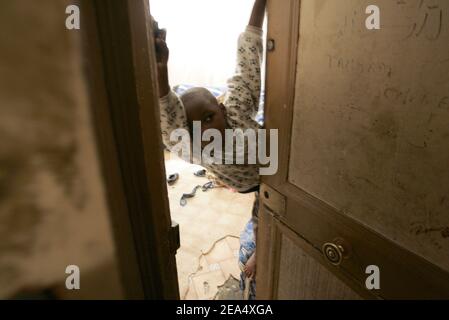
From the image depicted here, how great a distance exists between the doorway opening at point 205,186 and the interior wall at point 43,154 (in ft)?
3.27

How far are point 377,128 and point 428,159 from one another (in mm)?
109

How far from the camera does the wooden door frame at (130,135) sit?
0.35m

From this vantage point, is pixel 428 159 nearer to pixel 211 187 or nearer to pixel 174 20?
pixel 211 187

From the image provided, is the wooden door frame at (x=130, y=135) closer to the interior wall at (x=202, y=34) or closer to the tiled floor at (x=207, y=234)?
the tiled floor at (x=207, y=234)

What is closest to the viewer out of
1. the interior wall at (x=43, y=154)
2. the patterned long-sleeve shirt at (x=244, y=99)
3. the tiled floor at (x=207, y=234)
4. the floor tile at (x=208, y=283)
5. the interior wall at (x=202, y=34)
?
the interior wall at (x=43, y=154)

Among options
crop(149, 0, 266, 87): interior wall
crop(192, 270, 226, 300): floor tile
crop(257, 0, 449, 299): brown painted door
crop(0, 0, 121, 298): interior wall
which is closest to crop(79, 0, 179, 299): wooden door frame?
crop(0, 0, 121, 298): interior wall

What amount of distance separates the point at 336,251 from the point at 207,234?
59.5 inches

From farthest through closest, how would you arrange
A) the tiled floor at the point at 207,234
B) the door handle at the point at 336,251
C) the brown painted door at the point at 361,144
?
1. the tiled floor at the point at 207,234
2. the door handle at the point at 336,251
3. the brown painted door at the point at 361,144

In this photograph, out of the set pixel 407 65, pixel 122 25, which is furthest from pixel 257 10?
pixel 122 25

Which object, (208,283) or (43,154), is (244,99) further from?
(208,283)

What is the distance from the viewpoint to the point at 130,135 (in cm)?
40

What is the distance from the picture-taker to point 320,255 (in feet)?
2.52

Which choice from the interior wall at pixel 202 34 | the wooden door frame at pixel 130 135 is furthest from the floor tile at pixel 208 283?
the interior wall at pixel 202 34

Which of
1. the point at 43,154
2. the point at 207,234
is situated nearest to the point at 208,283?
the point at 207,234
